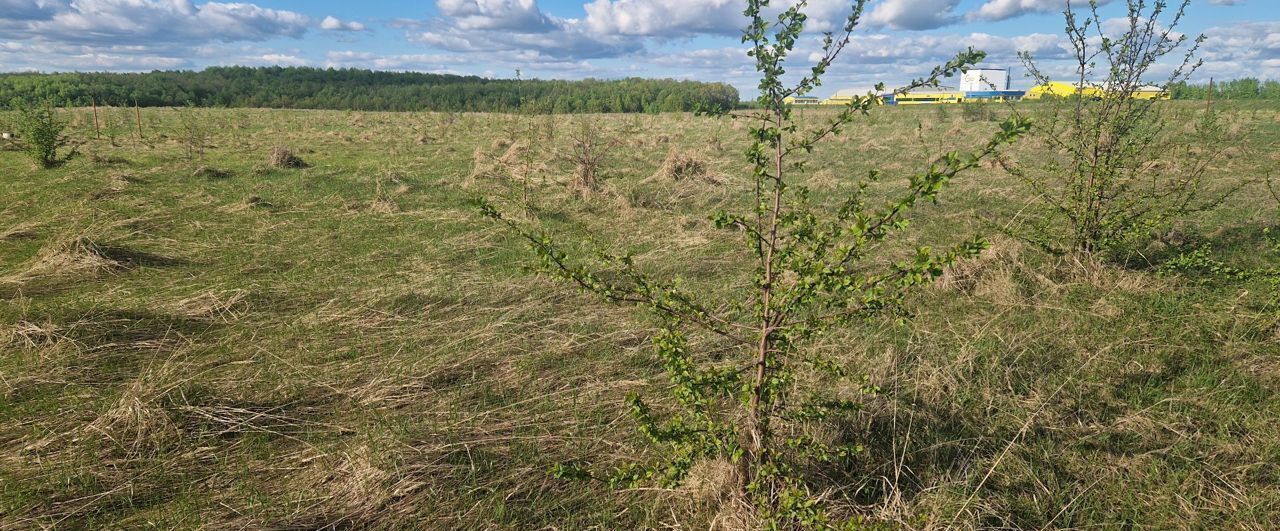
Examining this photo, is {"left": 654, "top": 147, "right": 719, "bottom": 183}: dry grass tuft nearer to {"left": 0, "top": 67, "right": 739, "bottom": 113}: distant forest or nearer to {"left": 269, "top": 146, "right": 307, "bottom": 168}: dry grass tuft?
{"left": 269, "top": 146, "right": 307, "bottom": 168}: dry grass tuft

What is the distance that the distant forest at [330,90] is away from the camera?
49.8 metres

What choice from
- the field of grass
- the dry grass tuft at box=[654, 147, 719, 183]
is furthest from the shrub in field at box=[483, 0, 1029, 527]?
the dry grass tuft at box=[654, 147, 719, 183]

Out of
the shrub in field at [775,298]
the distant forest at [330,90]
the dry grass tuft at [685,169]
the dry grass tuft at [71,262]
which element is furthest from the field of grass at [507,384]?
the distant forest at [330,90]

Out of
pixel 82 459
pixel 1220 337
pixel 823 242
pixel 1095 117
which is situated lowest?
pixel 82 459

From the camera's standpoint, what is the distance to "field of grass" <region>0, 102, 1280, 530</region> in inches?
112

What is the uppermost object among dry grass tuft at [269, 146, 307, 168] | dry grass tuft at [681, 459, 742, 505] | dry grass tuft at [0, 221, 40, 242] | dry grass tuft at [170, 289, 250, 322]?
dry grass tuft at [269, 146, 307, 168]

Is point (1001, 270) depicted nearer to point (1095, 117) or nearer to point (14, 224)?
point (1095, 117)

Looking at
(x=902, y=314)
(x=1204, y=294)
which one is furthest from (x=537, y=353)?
(x=1204, y=294)

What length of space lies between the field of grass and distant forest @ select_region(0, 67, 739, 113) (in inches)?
1551

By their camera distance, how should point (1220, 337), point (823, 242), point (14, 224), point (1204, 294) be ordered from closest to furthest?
point (823, 242) < point (1220, 337) < point (1204, 294) < point (14, 224)

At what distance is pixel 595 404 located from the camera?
3.83 metres

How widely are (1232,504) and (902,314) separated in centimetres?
186

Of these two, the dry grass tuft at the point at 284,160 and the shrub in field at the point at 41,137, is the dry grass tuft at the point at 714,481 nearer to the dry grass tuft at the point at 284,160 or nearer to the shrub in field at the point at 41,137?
the dry grass tuft at the point at 284,160

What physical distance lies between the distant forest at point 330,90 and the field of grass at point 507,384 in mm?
39402
